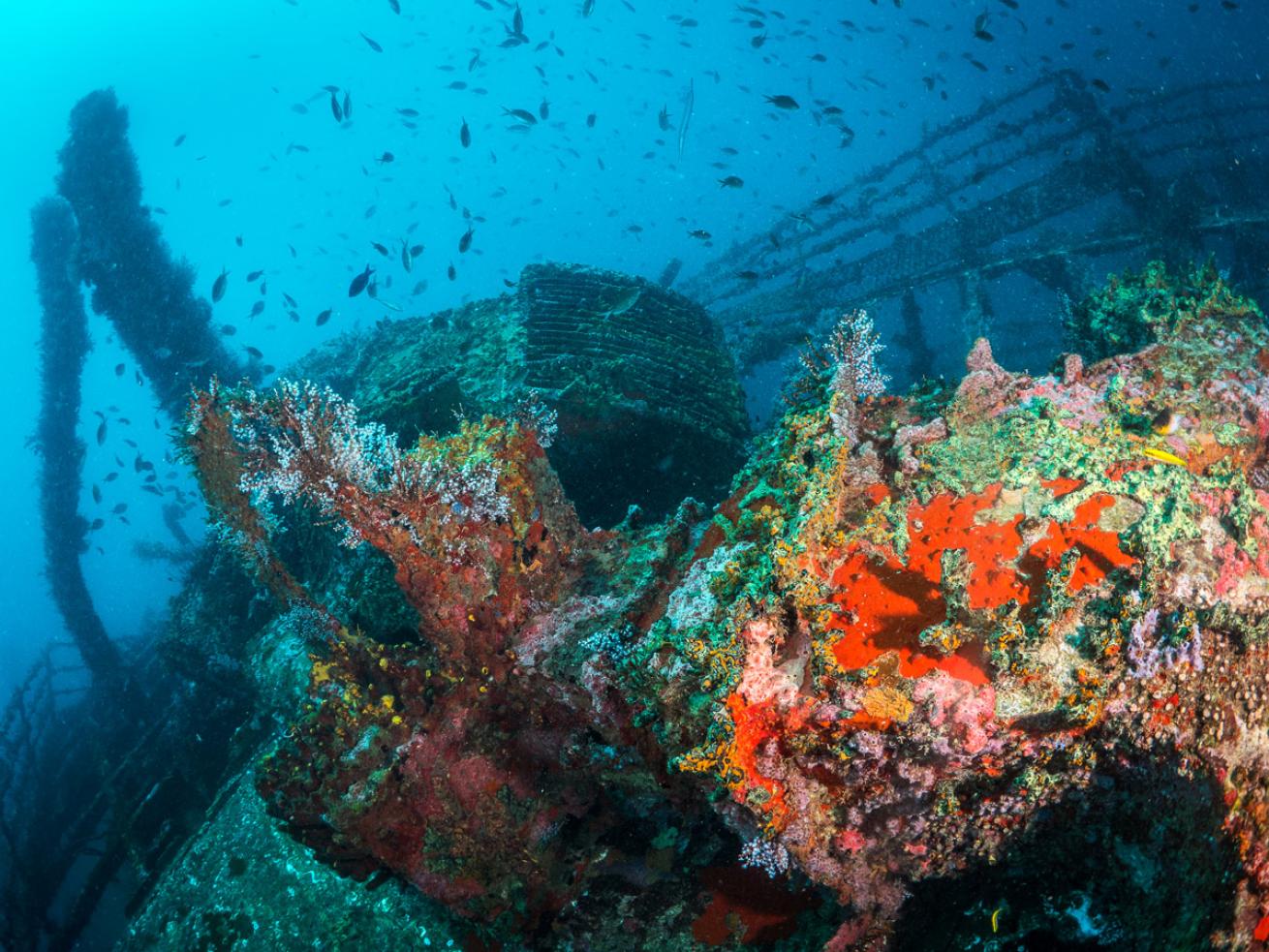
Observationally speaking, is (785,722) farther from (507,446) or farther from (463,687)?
(507,446)

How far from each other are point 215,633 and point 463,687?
Answer: 24.5 feet

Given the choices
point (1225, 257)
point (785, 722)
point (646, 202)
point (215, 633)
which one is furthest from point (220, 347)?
point (646, 202)

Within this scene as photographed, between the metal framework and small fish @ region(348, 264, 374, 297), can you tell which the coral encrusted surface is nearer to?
the metal framework

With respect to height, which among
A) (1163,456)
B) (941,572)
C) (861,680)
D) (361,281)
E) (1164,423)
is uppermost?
(361,281)

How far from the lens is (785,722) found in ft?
7.66

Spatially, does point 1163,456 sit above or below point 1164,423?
below

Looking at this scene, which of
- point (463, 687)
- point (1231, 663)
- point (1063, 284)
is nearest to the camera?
point (1231, 663)

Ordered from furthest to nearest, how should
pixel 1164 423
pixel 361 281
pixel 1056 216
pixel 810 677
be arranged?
pixel 1056 216
pixel 361 281
pixel 1164 423
pixel 810 677

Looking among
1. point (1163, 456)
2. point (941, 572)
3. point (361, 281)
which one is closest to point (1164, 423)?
point (1163, 456)

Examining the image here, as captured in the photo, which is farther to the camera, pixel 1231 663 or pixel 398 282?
pixel 398 282

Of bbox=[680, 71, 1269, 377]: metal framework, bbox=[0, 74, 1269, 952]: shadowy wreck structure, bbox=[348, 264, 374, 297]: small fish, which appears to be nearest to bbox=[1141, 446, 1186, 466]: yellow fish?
bbox=[0, 74, 1269, 952]: shadowy wreck structure

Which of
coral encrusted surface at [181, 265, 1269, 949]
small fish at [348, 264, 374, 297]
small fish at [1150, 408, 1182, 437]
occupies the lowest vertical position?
coral encrusted surface at [181, 265, 1269, 949]

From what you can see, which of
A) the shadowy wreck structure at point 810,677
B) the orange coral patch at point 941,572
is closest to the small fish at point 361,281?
the shadowy wreck structure at point 810,677

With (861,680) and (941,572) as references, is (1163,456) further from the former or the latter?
(861,680)
